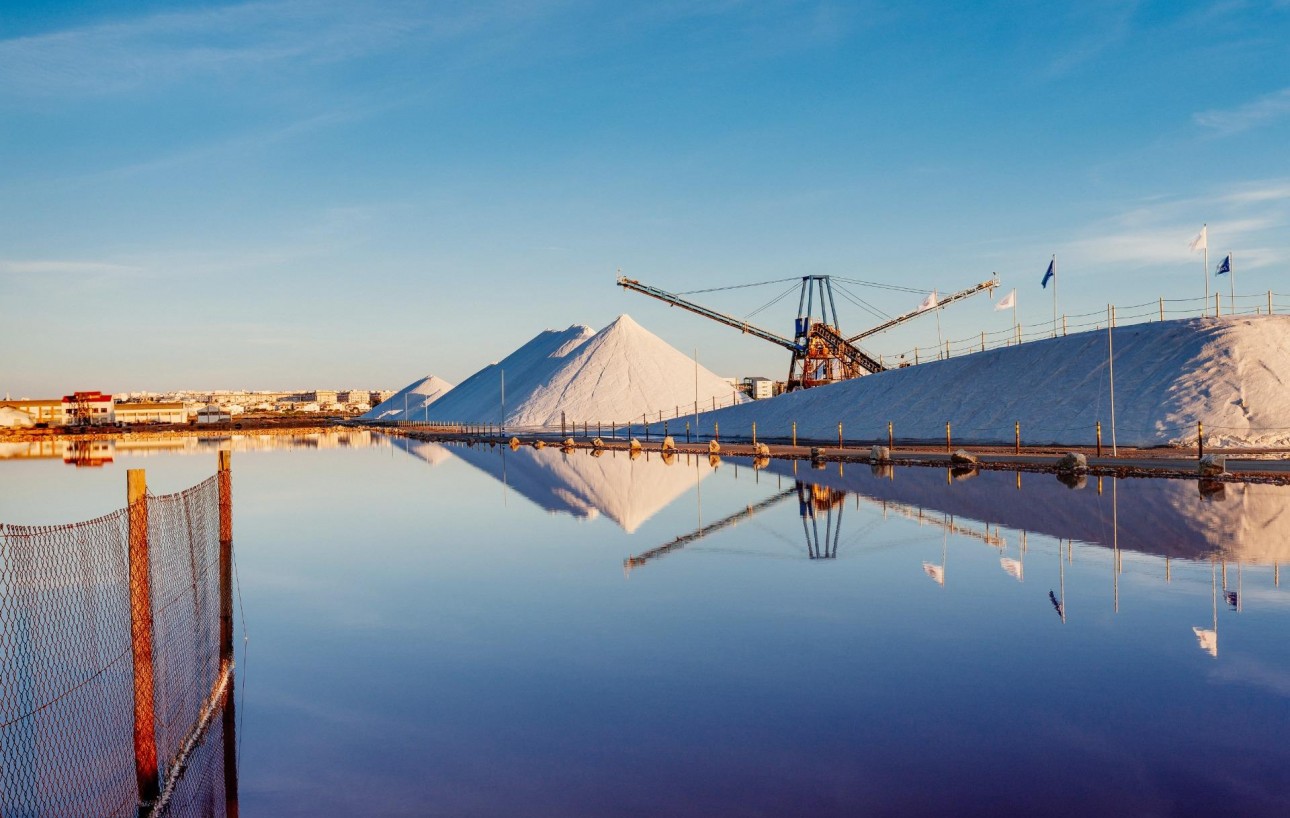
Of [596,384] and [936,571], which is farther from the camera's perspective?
[596,384]

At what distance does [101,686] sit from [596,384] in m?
92.3

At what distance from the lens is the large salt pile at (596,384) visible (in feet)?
327

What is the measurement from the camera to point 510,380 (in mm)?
117312

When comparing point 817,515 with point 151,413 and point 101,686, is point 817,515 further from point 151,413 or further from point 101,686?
point 151,413

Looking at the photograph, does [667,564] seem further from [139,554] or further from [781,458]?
[781,458]

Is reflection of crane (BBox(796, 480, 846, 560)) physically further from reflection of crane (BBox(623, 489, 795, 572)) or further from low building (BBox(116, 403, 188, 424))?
low building (BBox(116, 403, 188, 424))

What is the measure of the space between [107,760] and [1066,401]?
4938 centimetres

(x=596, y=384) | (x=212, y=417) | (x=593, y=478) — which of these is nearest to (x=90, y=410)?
(x=212, y=417)

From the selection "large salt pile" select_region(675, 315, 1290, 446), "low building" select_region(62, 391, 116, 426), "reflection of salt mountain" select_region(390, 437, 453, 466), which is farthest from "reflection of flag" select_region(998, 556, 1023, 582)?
"low building" select_region(62, 391, 116, 426)

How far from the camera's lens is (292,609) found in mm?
15352

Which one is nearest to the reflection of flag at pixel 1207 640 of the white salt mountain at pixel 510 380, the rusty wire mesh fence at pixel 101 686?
the rusty wire mesh fence at pixel 101 686

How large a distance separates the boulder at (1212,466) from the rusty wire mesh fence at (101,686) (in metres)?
28.4

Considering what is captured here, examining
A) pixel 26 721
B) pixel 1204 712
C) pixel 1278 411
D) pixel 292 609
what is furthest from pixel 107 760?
pixel 1278 411

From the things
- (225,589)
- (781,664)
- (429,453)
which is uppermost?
(225,589)
